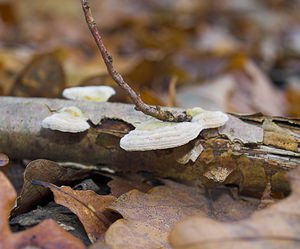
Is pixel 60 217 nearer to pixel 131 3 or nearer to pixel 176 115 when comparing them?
pixel 176 115

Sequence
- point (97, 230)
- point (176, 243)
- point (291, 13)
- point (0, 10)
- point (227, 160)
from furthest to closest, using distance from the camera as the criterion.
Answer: point (291, 13) → point (0, 10) → point (227, 160) → point (97, 230) → point (176, 243)

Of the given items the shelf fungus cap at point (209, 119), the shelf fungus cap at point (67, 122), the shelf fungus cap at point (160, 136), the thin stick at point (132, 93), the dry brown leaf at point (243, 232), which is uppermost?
the thin stick at point (132, 93)

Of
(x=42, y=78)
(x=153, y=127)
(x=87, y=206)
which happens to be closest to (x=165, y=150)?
(x=153, y=127)

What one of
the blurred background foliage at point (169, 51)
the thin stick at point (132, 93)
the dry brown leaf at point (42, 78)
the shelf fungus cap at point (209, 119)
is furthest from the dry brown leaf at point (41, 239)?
the dry brown leaf at point (42, 78)

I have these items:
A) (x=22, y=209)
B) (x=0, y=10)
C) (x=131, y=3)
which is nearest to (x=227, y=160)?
(x=22, y=209)

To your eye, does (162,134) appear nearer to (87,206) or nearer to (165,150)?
(165,150)

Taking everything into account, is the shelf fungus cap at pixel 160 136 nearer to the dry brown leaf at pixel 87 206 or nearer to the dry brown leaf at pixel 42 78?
the dry brown leaf at pixel 87 206
